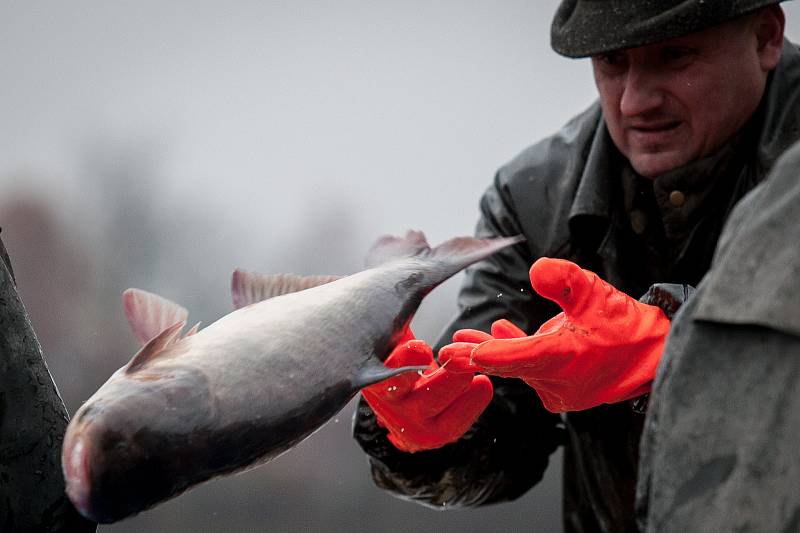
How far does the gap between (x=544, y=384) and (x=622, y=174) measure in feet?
3.06

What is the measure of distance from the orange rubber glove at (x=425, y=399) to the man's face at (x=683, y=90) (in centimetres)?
75

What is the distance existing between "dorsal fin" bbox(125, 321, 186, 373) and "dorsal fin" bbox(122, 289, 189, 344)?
59mm

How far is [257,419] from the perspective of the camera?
3.76 feet

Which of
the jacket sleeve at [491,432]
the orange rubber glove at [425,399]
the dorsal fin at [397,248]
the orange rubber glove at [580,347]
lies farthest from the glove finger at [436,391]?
the jacket sleeve at [491,432]

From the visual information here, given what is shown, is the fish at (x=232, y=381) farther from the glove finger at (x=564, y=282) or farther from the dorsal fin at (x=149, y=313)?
the glove finger at (x=564, y=282)

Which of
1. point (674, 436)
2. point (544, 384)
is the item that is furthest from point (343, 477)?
point (674, 436)

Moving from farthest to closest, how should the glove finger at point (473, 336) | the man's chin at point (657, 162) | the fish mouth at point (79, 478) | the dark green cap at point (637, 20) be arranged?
the man's chin at point (657, 162) < the dark green cap at point (637, 20) < the glove finger at point (473, 336) < the fish mouth at point (79, 478)

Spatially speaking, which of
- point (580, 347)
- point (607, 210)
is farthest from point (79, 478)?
point (607, 210)

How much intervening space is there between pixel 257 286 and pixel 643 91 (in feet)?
3.60

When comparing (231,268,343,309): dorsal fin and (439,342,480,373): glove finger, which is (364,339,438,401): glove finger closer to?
(439,342,480,373): glove finger

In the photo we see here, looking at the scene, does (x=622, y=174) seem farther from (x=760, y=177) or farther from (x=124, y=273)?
(x=124, y=273)

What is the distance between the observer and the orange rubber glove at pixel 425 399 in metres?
1.61

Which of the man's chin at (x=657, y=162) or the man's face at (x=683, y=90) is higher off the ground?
the man's face at (x=683, y=90)

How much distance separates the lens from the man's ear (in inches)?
84.8
